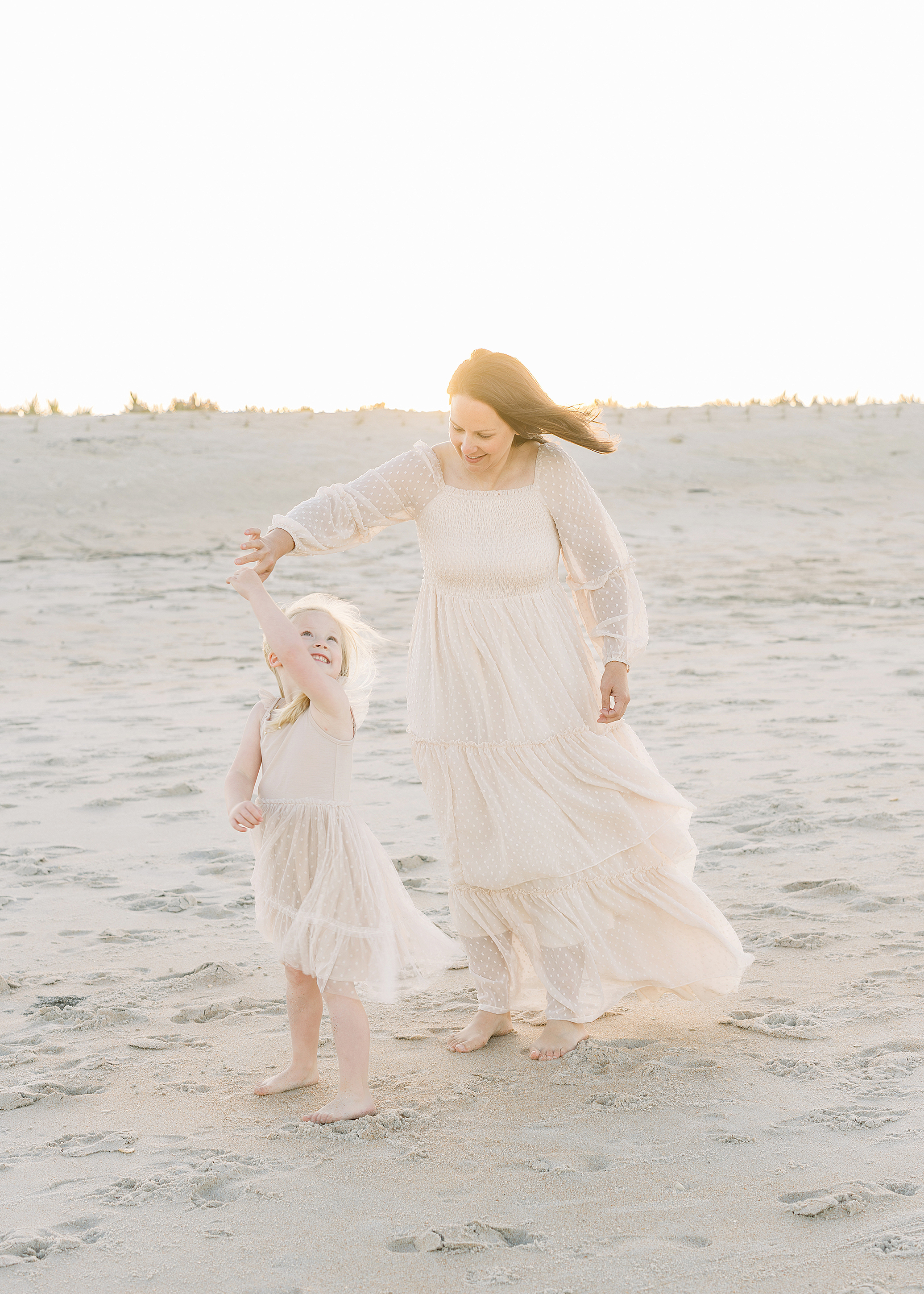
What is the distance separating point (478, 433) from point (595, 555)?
1.61ft

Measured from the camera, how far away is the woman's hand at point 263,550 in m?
3.10

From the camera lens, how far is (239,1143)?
2881 millimetres

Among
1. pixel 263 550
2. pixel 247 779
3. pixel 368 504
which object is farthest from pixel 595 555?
pixel 247 779

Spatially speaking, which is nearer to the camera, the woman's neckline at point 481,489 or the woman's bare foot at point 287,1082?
the woman's bare foot at point 287,1082

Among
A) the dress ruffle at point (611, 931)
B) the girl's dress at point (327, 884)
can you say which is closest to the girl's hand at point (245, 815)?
the girl's dress at point (327, 884)

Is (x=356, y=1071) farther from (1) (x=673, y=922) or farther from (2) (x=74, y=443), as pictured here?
(2) (x=74, y=443)

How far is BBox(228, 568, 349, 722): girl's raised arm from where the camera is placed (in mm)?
2963

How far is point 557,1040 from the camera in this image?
339 centimetres

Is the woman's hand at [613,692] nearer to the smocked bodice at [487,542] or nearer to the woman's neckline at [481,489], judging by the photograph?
the smocked bodice at [487,542]

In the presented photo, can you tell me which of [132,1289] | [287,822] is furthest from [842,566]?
[132,1289]

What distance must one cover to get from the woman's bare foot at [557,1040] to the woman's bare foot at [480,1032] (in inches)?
5.7

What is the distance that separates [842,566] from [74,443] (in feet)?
32.1

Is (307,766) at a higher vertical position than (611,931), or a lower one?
A: higher

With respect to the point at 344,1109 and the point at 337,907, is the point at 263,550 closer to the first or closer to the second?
the point at 337,907
